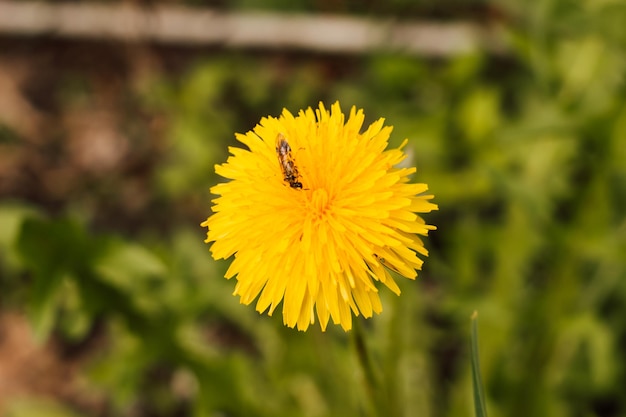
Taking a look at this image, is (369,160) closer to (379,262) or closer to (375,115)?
(379,262)

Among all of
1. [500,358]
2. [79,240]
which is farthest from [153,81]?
[500,358]

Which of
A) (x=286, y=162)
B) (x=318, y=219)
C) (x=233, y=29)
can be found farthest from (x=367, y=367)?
(x=233, y=29)

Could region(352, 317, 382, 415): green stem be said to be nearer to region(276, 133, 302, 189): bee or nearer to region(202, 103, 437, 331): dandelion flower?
region(202, 103, 437, 331): dandelion flower

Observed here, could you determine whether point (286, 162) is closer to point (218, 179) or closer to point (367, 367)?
point (367, 367)

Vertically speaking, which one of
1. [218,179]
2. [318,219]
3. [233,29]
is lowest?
[318,219]

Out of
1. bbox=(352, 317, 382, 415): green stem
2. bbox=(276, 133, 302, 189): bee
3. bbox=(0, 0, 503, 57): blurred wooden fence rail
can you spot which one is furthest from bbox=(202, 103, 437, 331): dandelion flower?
bbox=(0, 0, 503, 57): blurred wooden fence rail

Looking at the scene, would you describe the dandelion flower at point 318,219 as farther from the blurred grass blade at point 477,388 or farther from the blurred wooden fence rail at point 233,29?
the blurred wooden fence rail at point 233,29
